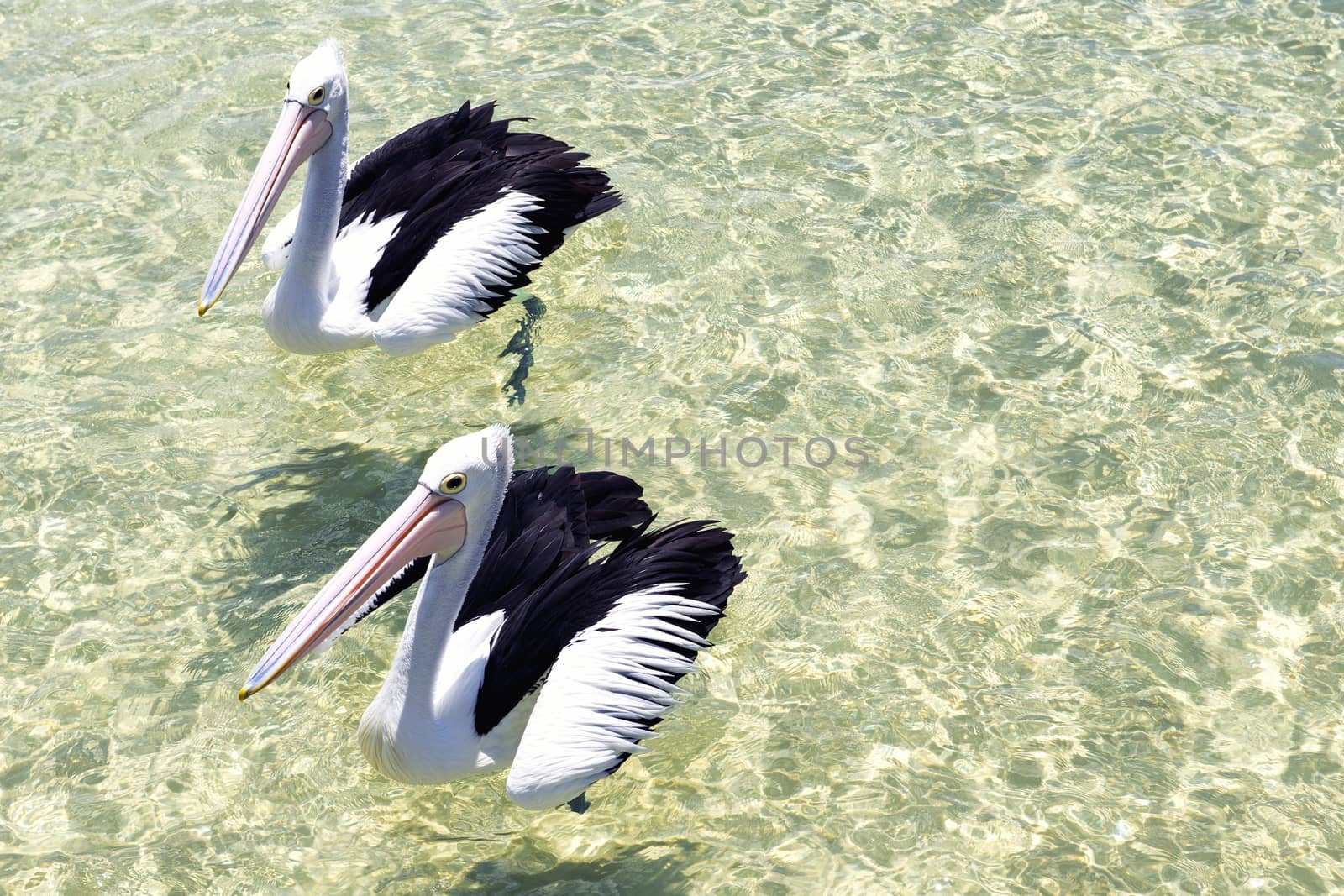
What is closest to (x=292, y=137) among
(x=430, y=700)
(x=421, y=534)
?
(x=421, y=534)

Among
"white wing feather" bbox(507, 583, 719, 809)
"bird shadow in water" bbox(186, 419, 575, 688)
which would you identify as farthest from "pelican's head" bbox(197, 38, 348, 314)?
"white wing feather" bbox(507, 583, 719, 809)

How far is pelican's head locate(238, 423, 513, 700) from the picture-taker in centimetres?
289

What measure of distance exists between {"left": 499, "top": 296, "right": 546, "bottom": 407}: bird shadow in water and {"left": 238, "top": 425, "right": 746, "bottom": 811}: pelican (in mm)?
1225

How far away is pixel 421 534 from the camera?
2998mm

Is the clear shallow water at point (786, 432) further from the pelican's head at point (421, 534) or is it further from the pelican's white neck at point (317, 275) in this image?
the pelican's head at point (421, 534)

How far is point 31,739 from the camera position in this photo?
3486 millimetres

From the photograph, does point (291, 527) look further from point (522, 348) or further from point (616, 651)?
point (616, 651)

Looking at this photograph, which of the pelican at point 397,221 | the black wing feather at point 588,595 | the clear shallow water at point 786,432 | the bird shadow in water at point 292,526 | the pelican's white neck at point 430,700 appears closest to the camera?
the pelican's white neck at point 430,700

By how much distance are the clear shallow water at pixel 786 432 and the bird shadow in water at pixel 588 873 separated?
12 millimetres

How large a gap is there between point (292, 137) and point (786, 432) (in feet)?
5.98

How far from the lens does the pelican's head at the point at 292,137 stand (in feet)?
12.9

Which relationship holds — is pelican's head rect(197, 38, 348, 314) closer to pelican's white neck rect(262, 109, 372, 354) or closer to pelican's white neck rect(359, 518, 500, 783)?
pelican's white neck rect(262, 109, 372, 354)

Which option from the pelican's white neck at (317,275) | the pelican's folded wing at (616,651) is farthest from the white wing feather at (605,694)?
the pelican's white neck at (317,275)

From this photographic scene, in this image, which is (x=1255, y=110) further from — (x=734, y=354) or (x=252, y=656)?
(x=252, y=656)
